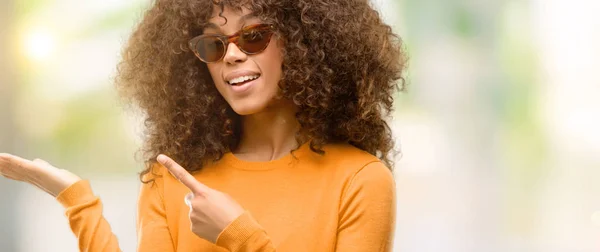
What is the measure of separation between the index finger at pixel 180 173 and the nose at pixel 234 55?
19cm

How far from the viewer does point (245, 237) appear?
137 cm

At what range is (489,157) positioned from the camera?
2600 millimetres

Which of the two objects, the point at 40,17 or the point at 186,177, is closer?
the point at 186,177

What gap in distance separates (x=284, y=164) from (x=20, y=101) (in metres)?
1.38

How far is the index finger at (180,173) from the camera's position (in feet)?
4.54

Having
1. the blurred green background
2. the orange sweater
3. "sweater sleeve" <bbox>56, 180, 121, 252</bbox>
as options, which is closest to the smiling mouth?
the orange sweater

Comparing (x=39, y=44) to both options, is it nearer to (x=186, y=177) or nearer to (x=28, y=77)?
(x=28, y=77)

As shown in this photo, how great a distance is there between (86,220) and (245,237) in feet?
1.11

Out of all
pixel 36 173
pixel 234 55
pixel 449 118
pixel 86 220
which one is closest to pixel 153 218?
pixel 86 220

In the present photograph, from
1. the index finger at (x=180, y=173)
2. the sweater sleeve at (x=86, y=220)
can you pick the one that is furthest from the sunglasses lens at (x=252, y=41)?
the sweater sleeve at (x=86, y=220)

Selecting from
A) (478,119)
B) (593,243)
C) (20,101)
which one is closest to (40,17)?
(20,101)

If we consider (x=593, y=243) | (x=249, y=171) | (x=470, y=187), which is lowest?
(x=593, y=243)

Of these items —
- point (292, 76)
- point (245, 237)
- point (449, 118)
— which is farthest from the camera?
point (449, 118)

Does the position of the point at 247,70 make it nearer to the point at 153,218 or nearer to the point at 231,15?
the point at 231,15
